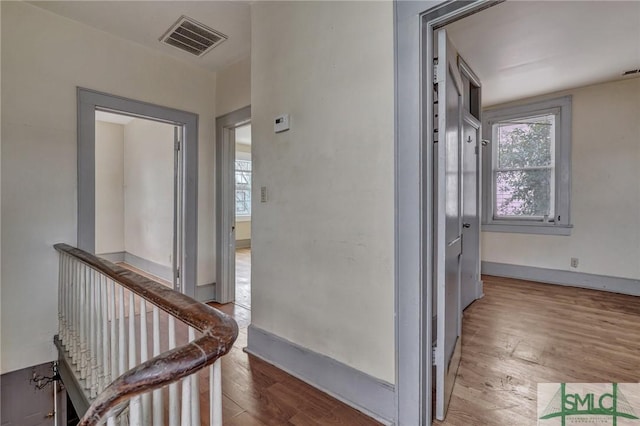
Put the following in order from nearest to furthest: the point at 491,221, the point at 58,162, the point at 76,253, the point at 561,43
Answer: the point at 76,253, the point at 58,162, the point at 561,43, the point at 491,221

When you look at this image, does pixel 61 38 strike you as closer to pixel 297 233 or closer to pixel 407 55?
pixel 297 233

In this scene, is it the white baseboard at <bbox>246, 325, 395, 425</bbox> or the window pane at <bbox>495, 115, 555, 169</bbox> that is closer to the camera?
the white baseboard at <bbox>246, 325, 395, 425</bbox>

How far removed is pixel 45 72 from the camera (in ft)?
7.90

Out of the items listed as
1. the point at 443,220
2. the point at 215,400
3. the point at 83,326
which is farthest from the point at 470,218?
the point at 83,326

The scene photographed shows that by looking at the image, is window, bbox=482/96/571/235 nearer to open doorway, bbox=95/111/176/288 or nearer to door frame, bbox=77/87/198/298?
door frame, bbox=77/87/198/298

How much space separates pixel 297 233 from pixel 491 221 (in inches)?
149

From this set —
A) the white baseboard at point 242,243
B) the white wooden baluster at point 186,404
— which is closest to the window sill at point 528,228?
the white wooden baluster at point 186,404

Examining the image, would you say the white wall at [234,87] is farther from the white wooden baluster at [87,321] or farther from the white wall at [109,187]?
the white wall at [109,187]

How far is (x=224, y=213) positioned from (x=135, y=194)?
2.84 meters

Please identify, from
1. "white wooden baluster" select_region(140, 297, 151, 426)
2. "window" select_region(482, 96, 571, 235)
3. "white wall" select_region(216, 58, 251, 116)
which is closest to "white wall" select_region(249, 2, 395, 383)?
"white wall" select_region(216, 58, 251, 116)

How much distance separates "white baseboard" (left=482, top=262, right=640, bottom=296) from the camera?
3592 mm

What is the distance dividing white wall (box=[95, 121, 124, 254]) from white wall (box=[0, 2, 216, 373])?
3.39m

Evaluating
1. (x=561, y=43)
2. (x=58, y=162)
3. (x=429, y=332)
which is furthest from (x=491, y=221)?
(x=58, y=162)

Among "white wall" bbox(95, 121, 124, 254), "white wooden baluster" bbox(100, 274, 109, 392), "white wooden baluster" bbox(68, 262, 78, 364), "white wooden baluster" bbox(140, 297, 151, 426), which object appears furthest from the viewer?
"white wall" bbox(95, 121, 124, 254)
